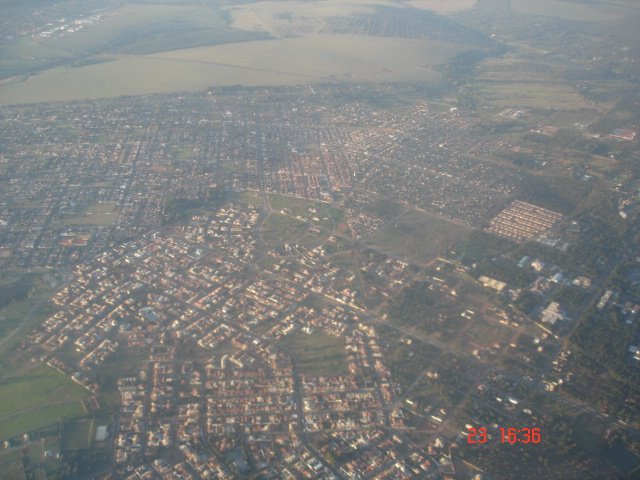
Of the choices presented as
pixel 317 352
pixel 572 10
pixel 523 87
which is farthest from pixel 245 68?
pixel 572 10

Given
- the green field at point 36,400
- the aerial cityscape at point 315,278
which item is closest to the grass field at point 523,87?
the aerial cityscape at point 315,278

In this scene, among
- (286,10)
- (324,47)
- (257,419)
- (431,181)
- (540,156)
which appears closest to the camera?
(257,419)

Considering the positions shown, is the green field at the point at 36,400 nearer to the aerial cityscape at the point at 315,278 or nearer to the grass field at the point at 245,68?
the aerial cityscape at the point at 315,278

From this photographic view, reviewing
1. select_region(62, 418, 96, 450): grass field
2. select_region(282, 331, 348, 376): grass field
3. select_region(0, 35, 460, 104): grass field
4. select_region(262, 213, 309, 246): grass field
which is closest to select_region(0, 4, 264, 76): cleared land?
select_region(0, 35, 460, 104): grass field

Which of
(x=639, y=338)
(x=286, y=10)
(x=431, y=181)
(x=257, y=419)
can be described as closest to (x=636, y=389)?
(x=639, y=338)

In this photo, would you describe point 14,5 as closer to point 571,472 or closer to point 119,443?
point 119,443

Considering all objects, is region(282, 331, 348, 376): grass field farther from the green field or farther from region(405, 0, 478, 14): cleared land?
region(405, 0, 478, 14): cleared land
